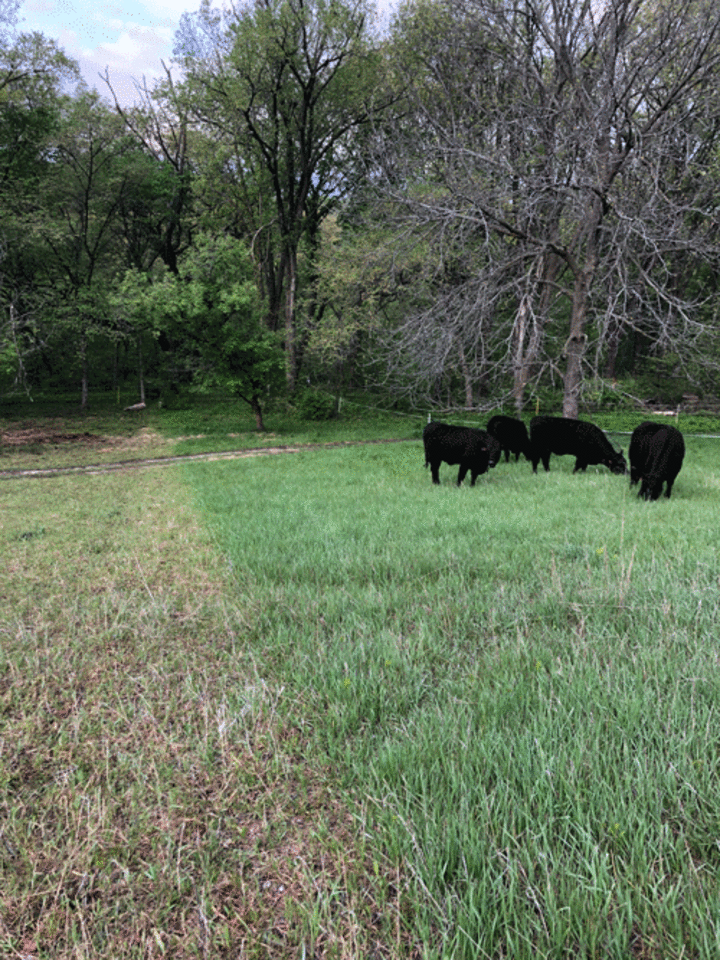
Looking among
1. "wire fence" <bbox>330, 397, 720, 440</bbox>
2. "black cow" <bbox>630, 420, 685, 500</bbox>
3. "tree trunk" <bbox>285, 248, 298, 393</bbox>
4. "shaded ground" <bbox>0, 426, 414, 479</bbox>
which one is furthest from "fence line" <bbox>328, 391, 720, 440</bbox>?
"black cow" <bbox>630, 420, 685, 500</bbox>

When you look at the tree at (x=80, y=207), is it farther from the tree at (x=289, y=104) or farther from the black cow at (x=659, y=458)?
the black cow at (x=659, y=458)

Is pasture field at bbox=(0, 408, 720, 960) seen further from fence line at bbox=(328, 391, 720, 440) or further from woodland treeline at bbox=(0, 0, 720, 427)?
fence line at bbox=(328, 391, 720, 440)

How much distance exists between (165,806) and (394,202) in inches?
663

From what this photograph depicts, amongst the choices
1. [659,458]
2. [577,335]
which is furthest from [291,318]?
[659,458]

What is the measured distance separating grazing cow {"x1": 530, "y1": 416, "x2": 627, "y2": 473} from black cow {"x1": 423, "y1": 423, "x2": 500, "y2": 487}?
192 centimetres

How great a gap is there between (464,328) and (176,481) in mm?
8668

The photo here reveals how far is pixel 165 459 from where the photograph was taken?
1741cm

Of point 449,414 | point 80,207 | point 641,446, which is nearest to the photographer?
point 641,446

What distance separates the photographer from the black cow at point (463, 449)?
1030cm

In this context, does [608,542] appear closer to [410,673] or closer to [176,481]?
[410,673]

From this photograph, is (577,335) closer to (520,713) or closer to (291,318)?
(520,713)

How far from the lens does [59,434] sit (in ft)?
72.0

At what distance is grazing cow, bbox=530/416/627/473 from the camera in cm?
1118

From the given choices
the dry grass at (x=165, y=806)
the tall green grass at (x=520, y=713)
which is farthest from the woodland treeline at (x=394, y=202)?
the dry grass at (x=165, y=806)
